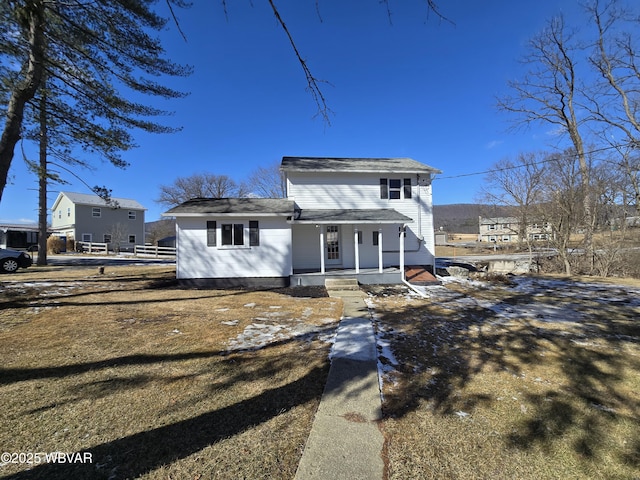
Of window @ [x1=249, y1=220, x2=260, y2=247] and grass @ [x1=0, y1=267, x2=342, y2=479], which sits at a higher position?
window @ [x1=249, y1=220, x2=260, y2=247]

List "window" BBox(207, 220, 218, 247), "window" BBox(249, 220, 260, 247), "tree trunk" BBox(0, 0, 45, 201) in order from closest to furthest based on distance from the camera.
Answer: "tree trunk" BBox(0, 0, 45, 201) < "window" BBox(207, 220, 218, 247) < "window" BBox(249, 220, 260, 247)

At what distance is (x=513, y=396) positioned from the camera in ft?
11.0

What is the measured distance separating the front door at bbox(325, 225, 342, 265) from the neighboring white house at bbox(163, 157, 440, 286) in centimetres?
5

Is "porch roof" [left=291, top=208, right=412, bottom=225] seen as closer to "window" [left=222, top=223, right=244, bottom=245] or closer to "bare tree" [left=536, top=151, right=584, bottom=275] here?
"window" [left=222, top=223, right=244, bottom=245]

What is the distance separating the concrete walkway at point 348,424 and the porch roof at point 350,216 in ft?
23.5

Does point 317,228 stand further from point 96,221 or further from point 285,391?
point 96,221

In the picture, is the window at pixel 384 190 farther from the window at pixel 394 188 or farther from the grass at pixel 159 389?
the grass at pixel 159 389

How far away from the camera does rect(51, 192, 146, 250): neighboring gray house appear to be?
31.0 metres

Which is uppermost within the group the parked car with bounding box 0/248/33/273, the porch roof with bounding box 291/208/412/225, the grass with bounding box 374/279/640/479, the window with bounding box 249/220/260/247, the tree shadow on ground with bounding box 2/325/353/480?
the porch roof with bounding box 291/208/412/225

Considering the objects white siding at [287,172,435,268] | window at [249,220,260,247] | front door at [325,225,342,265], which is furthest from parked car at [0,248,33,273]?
front door at [325,225,342,265]

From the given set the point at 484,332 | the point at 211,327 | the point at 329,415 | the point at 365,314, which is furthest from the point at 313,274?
the point at 329,415

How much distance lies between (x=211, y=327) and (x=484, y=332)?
5.61 meters

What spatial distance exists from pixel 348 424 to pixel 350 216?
9.87 m

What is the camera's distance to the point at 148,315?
21.1ft
